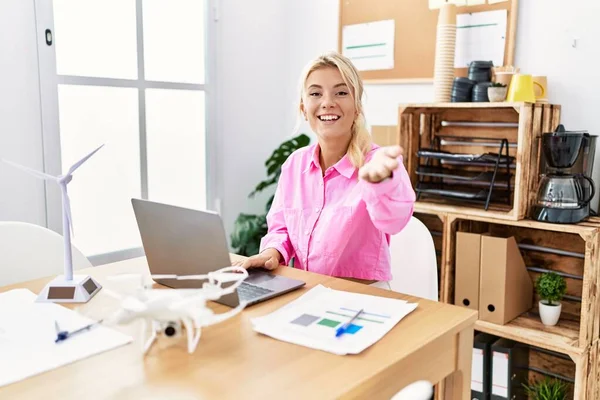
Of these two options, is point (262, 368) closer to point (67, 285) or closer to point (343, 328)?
point (343, 328)

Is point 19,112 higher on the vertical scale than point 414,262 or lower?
higher

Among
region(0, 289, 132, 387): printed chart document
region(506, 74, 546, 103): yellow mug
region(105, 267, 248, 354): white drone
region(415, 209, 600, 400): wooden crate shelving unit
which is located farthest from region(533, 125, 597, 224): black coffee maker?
region(0, 289, 132, 387): printed chart document

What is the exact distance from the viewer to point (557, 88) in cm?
232

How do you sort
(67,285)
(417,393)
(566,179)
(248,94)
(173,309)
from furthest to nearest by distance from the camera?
(248,94) < (566,179) < (67,285) < (173,309) < (417,393)

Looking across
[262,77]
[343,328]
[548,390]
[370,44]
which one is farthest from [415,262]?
[262,77]

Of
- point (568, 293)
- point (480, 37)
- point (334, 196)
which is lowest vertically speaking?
point (568, 293)

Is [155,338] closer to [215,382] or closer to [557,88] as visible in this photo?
[215,382]

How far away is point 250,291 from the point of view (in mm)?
1321

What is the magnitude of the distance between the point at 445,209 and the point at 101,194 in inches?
61.9

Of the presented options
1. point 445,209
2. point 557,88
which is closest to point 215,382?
point 445,209

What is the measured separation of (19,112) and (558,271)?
2303 millimetres

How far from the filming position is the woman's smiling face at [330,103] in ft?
5.62

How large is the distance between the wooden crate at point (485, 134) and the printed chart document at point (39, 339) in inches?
61.7

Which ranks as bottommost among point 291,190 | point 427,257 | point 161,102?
point 427,257
